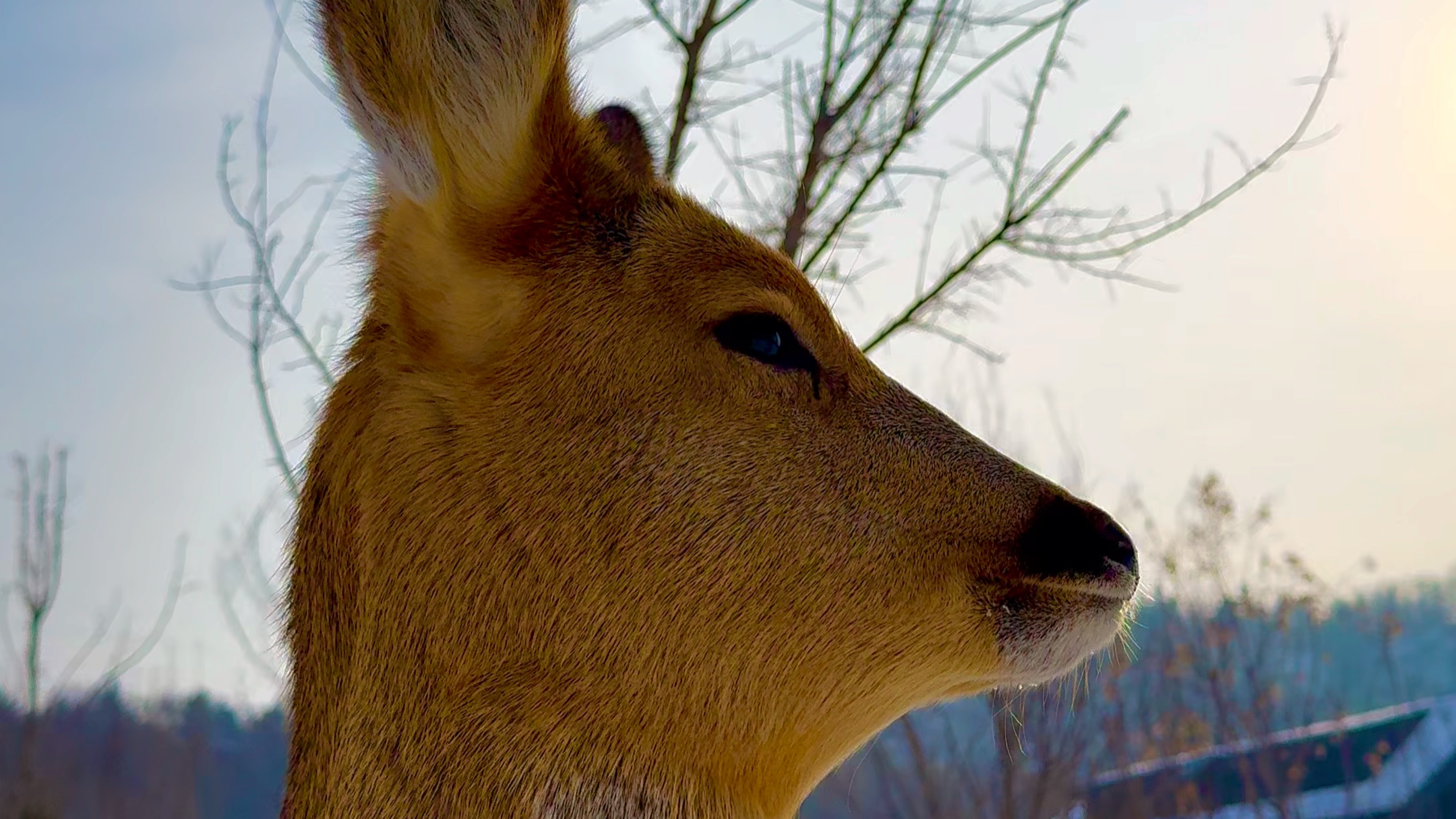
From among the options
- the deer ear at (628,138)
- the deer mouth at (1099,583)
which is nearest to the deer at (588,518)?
the deer mouth at (1099,583)

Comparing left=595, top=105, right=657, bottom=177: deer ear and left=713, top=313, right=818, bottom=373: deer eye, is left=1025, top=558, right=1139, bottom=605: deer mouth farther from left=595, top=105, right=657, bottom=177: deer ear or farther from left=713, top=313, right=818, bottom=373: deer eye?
left=595, top=105, right=657, bottom=177: deer ear

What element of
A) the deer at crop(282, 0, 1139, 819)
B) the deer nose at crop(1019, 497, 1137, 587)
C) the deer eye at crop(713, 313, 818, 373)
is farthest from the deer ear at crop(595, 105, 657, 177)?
the deer nose at crop(1019, 497, 1137, 587)

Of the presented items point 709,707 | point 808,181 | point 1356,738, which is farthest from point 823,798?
point 709,707

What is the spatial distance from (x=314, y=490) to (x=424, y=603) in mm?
333

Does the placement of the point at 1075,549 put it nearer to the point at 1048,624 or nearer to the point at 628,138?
the point at 1048,624

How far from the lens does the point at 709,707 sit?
6.50ft

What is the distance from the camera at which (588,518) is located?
1991 millimetres

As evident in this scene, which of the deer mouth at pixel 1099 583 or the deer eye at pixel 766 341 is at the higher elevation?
the deer eye at pixel 766 341

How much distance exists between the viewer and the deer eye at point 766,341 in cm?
217

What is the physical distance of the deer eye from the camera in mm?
2174

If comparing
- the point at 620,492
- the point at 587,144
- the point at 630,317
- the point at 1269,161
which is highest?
the point at 1269,161

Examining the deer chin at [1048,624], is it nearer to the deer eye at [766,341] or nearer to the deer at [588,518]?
the deer at [588,518]

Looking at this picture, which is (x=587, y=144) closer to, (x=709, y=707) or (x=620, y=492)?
(x=620, y=492)

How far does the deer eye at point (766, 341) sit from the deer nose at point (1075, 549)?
489 mm
